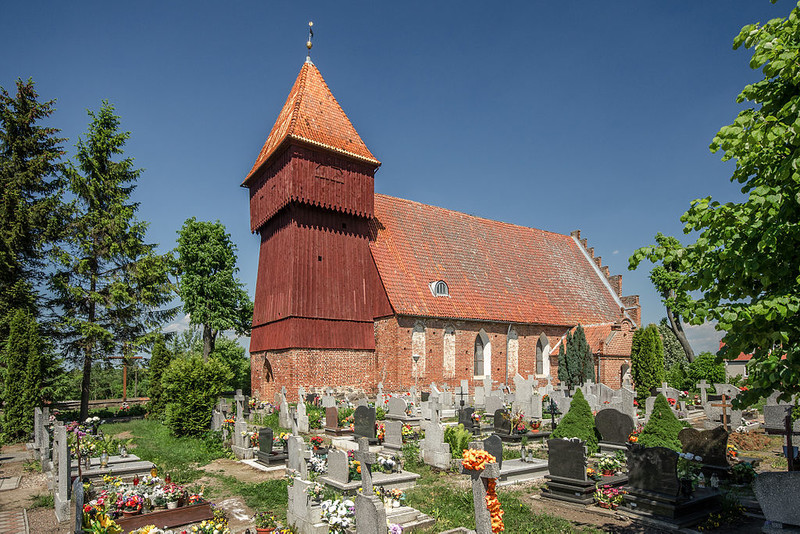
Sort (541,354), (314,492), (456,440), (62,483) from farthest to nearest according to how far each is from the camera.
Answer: (541,354) → (456,440) → (62,483) → (314,492)

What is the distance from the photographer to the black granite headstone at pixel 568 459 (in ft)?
31.6

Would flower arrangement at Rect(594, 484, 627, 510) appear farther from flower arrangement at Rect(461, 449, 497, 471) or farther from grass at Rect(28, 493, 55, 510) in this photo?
grass at Rect(28, 493, 55, 510)

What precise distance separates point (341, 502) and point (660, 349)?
23.0 meters

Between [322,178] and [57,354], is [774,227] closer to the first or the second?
[322,178]

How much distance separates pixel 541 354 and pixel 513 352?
2.54 m

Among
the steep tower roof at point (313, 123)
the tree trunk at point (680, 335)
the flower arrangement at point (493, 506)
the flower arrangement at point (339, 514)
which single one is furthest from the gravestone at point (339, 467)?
the tree trunk at point (680, 335)

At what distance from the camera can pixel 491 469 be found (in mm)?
6246

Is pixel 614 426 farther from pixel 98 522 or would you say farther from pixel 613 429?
pixel 98 522

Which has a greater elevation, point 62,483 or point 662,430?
point 662,430

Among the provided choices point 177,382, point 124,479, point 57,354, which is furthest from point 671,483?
point 57,354

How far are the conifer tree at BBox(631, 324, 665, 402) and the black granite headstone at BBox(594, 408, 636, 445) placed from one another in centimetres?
1246

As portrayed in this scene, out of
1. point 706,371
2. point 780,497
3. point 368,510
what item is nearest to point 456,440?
point 368,510

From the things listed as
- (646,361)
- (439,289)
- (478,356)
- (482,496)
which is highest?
(439,289)

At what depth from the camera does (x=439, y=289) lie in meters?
27.4
